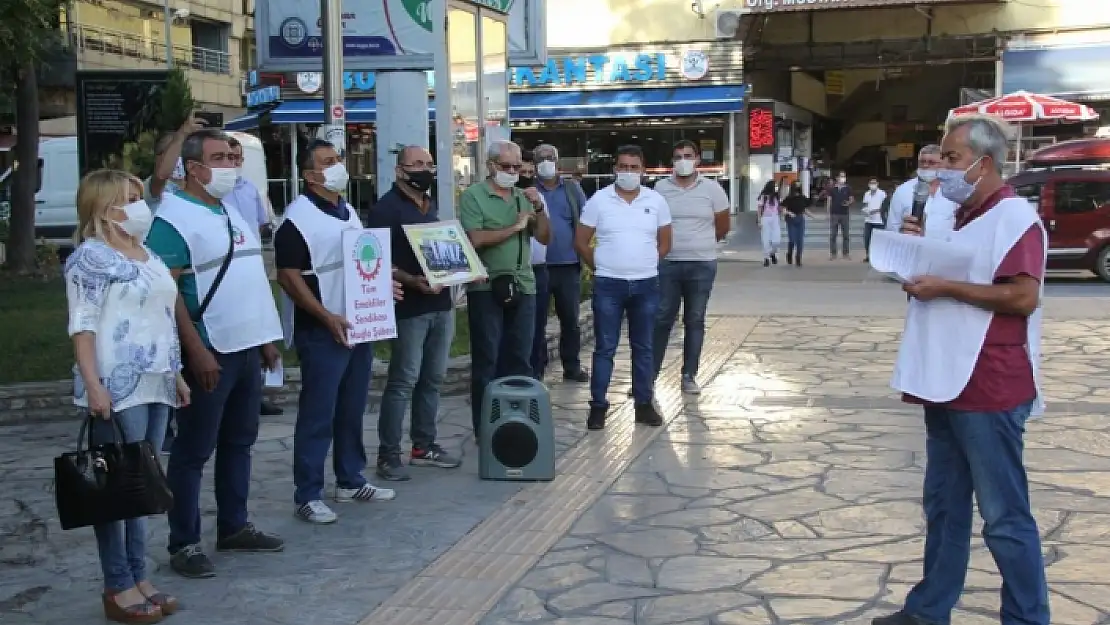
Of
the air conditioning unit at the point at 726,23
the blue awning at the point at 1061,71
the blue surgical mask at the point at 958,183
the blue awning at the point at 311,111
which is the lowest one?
the blue surgical mask at the point at 958,183

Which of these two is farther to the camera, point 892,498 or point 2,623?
point 892,498

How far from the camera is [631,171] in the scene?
28.0 ft

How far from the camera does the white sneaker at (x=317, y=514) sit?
6332 millimetres

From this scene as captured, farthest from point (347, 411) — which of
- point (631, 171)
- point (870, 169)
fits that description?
point (870, 169)

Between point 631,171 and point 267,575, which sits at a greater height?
point 631,171

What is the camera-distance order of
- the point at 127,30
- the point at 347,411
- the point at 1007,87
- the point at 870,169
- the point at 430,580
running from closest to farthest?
→ the point at 430,580, the point at 347,411, the point at 1007,87, the point at 127,30, the point at 870,169

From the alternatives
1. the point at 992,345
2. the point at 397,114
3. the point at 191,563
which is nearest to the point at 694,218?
the point at 397,114

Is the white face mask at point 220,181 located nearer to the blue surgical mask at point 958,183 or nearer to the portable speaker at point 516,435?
the portable speaker at point 516,435

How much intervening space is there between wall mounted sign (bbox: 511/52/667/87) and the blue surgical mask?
30415 millimetres

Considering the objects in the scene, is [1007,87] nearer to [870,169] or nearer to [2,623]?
[870,169]

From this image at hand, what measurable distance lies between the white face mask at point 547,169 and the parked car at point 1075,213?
1137cm

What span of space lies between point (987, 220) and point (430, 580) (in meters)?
2.78

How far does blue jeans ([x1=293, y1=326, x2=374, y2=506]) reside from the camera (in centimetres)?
621

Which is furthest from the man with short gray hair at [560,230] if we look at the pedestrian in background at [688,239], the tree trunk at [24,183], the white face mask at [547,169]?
the tree trunk at [24,183]
